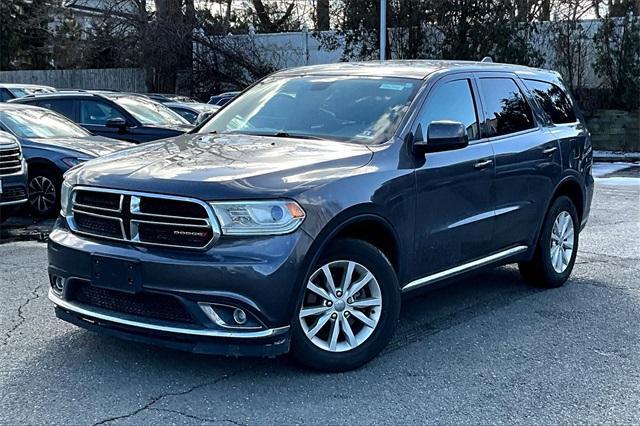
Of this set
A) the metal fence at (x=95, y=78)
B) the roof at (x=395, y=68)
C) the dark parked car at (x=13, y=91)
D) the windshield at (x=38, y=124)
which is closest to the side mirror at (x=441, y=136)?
the roof at (x=395, y=68)

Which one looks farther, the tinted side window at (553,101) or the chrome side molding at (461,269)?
the tinted side window at (553,101)

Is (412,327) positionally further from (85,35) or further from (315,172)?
(85,35)

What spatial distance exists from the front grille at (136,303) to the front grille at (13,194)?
4.90 meters

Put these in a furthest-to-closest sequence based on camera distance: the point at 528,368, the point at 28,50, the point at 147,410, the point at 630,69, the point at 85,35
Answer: the point at 28,50 < the point at 85,35 < the point at 630,69 < the point at 528,368 < the point at 147,410

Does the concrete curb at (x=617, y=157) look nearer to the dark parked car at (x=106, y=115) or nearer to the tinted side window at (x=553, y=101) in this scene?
the dark parked car at (x=106, y=115)

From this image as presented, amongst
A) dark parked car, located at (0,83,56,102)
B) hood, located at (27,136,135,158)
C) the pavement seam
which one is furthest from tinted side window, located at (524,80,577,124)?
dark parked car, located at (0,83,56,102)

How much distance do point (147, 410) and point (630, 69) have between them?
20.1 metres

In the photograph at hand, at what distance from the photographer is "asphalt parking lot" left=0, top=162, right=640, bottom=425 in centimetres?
411

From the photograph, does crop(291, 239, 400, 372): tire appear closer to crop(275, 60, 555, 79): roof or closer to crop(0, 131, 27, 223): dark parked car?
crop(275, 60, 555, 79): roof

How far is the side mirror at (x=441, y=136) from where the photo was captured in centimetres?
510

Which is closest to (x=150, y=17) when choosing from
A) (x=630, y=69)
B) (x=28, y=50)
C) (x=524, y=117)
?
(x=28, y=50)

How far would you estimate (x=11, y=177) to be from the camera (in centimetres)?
905

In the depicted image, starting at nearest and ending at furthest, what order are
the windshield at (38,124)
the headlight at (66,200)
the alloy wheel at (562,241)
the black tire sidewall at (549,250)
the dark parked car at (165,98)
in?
1. the headlight at (66,200)
2. the black tire sidewall at (549,250)
3. the alloy wheel at (562,241)
4. the windshield at (38,124)
5. the dark parked car at (165,98)

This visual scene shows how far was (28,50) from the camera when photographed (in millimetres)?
36625
